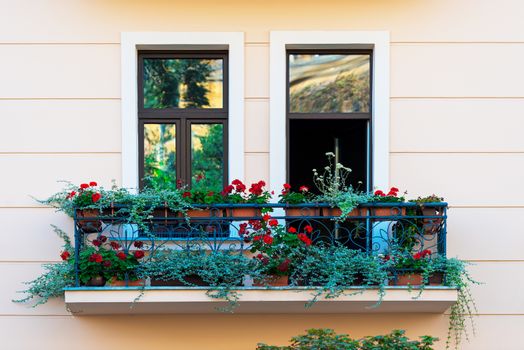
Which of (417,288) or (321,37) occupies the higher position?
(321,37)

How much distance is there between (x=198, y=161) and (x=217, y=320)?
1.36 m

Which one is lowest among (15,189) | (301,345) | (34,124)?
(301,345)

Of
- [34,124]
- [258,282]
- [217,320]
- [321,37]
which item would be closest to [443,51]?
[321,37]

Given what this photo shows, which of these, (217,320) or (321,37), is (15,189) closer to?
(217,320)

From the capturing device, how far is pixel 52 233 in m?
6.76

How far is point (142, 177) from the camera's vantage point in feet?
22.9

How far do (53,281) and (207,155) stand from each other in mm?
1657

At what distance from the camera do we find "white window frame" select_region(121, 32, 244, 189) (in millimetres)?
6777

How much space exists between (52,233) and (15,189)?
1.57 ft

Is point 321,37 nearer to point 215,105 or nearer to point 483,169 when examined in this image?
point 215,105

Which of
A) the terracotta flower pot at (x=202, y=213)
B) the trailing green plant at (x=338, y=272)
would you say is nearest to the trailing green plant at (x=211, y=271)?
the terracotta flower pot at (x=202, y=213)

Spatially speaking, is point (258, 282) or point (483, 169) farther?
point (483, 169)

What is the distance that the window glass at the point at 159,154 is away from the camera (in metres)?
6.99

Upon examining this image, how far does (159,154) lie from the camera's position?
23.0ft
